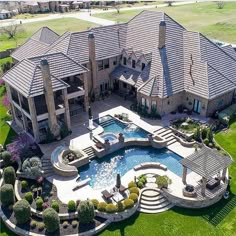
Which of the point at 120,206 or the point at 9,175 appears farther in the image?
the point at 9,175

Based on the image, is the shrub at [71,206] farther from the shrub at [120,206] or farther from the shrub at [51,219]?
the shrub at [120,206]

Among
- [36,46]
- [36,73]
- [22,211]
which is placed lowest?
[22,211]

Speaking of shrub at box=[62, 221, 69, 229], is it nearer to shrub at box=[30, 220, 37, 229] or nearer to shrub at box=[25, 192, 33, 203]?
shrub at box=[30, 220, 37, 229]

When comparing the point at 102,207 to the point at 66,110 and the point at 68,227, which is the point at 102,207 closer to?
the point at 68,227

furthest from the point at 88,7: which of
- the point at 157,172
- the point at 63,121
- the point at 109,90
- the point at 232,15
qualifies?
the point at 157,172

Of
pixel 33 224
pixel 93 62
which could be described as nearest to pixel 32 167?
pixel 33 224

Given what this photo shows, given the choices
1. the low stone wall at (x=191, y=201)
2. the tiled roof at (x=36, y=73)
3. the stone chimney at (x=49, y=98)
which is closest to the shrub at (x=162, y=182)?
the low stone wall at (x=191, y=201)

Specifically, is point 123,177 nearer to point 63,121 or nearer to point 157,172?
point 157,172
